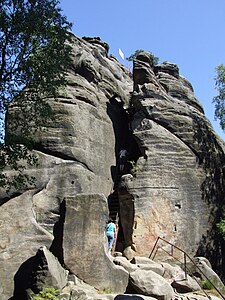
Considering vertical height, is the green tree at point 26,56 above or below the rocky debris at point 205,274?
above

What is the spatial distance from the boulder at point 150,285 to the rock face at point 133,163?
2.87 meters

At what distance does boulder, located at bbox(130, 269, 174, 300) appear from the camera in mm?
12578

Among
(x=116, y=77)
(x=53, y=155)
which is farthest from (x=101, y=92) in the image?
(x=53, y=155)

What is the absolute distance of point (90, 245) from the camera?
42.7 feet

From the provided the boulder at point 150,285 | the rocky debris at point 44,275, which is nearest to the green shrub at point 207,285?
the boulder at point 150,285

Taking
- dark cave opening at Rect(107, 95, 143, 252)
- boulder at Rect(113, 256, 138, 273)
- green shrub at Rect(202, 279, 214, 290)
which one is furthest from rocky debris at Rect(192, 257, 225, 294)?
dark cave opening at Rect(107, 95, 143, 252)

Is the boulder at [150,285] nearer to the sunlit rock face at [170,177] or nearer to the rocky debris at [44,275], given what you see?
the rocky debris at [44,275]

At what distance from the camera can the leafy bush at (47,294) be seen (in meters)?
10.8

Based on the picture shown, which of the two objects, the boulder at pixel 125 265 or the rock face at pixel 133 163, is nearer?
the boulder at pixel 125 265

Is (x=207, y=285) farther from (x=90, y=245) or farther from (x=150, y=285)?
(x=90, y=245)

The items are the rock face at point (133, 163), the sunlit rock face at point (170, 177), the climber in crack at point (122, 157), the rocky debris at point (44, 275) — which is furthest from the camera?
the climber in crack at point (122, 157)

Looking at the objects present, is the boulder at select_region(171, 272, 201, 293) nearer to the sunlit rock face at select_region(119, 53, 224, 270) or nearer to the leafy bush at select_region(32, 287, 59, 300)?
the sunlit rock face at select_region(119, 53, 224, 270)

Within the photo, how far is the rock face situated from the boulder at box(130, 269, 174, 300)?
2866 millimetres

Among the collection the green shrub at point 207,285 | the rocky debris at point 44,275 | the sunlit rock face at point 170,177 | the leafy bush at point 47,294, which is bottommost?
the green shrub at point 207,285
